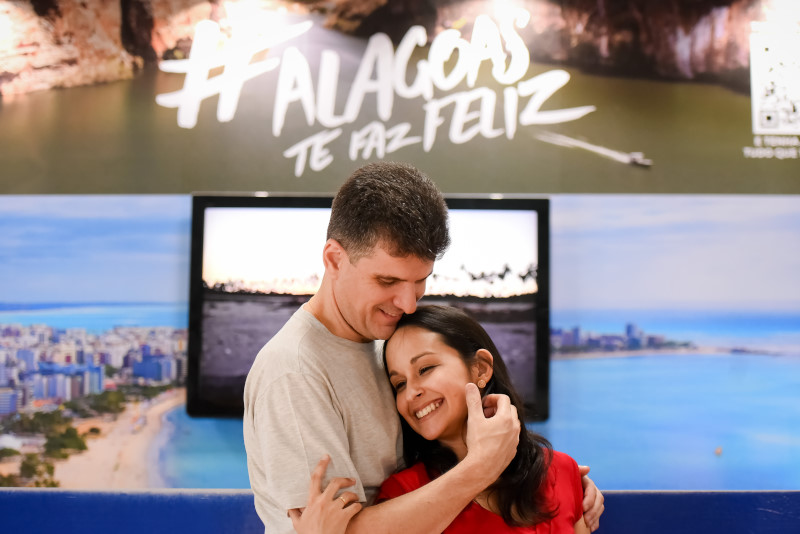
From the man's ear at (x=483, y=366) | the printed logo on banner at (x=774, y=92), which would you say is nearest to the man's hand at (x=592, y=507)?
the man's ear at (x=483, y=366)

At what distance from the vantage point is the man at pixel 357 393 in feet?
4.65

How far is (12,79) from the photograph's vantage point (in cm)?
329

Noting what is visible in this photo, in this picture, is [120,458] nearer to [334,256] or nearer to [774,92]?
[334,256]

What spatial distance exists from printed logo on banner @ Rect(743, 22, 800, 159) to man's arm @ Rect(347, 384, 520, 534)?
249cm

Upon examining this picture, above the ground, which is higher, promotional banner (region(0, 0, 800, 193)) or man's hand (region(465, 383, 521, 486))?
promotional banner (region(0, 0, 800, 193))

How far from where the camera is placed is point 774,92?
321cm

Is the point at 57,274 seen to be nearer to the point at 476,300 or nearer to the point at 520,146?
the point at 476,300

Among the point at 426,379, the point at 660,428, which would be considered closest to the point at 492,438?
the point at 426,379

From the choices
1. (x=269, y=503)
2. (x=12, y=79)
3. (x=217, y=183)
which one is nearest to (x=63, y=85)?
(x=12, y=79)

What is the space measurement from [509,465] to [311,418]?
0.68 metres

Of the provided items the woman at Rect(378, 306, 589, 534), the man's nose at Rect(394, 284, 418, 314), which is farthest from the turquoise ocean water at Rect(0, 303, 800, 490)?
the man's nose at Rect(394, 284, 418, 314)

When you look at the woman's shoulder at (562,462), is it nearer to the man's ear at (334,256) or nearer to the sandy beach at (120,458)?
the man's ear at (334,256)

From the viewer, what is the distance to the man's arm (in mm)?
1379

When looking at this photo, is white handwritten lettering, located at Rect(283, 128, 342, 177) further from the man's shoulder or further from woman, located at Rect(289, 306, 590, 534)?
the man's shoulder
